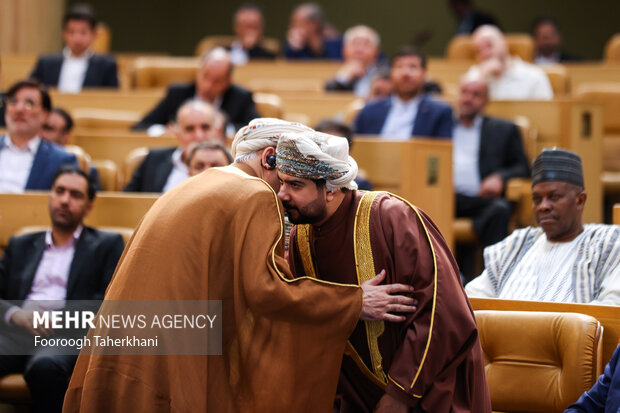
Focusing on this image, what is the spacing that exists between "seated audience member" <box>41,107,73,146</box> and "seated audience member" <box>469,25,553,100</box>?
304 cm

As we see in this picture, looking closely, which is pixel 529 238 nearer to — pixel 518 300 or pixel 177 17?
pixel 518 300

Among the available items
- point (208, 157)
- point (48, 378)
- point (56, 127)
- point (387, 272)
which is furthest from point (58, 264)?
point (387, 272)

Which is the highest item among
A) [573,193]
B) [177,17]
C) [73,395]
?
[177,17]

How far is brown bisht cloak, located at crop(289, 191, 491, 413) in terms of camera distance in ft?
9.31

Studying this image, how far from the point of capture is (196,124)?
5324 millimetres

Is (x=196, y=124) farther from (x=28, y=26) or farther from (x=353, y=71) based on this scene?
(x=28, y=26)

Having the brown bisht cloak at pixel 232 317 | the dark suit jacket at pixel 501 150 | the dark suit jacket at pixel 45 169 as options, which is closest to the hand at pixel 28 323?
the brown bisht cloak at pixel 232 317

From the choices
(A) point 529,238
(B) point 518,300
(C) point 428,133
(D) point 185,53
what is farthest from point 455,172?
(D) point 185,53

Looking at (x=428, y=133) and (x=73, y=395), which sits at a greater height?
(x=428, y=133)

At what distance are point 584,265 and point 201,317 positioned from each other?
147 cm

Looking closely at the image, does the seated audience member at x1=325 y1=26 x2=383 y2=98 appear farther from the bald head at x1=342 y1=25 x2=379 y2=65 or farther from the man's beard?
the man's beard

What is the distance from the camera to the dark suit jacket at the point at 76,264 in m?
4.15

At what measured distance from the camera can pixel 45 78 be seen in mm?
7855

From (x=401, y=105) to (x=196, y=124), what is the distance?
1692 millimetres
